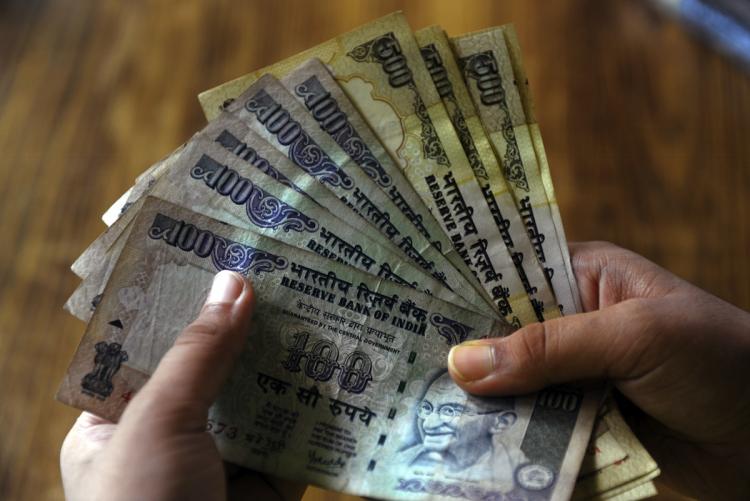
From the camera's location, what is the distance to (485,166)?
29.4 inches

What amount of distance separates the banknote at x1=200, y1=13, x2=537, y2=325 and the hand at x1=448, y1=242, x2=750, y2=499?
8 cm

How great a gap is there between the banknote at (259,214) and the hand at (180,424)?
9cm

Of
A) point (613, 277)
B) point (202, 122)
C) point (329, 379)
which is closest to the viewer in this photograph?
point (329, 379)

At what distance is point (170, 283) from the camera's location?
26.1 inches

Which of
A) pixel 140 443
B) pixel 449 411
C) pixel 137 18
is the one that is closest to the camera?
pixel 140 443

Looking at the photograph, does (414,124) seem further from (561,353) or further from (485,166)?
(561,353)

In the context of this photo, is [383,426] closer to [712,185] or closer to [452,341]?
[452,341]

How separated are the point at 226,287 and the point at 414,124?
0.28m

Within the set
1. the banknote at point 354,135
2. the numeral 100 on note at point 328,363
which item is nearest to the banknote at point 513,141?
the banknote at point 354,135

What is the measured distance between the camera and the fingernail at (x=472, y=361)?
2.02 ft

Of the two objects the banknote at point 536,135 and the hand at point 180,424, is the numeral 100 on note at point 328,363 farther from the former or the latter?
the banknote at point 536,135

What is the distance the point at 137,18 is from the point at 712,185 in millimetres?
974

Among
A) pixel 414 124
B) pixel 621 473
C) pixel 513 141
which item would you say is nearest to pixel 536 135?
pixel 513 141

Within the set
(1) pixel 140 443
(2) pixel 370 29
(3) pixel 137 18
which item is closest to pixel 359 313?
(1) pixel 140 443
